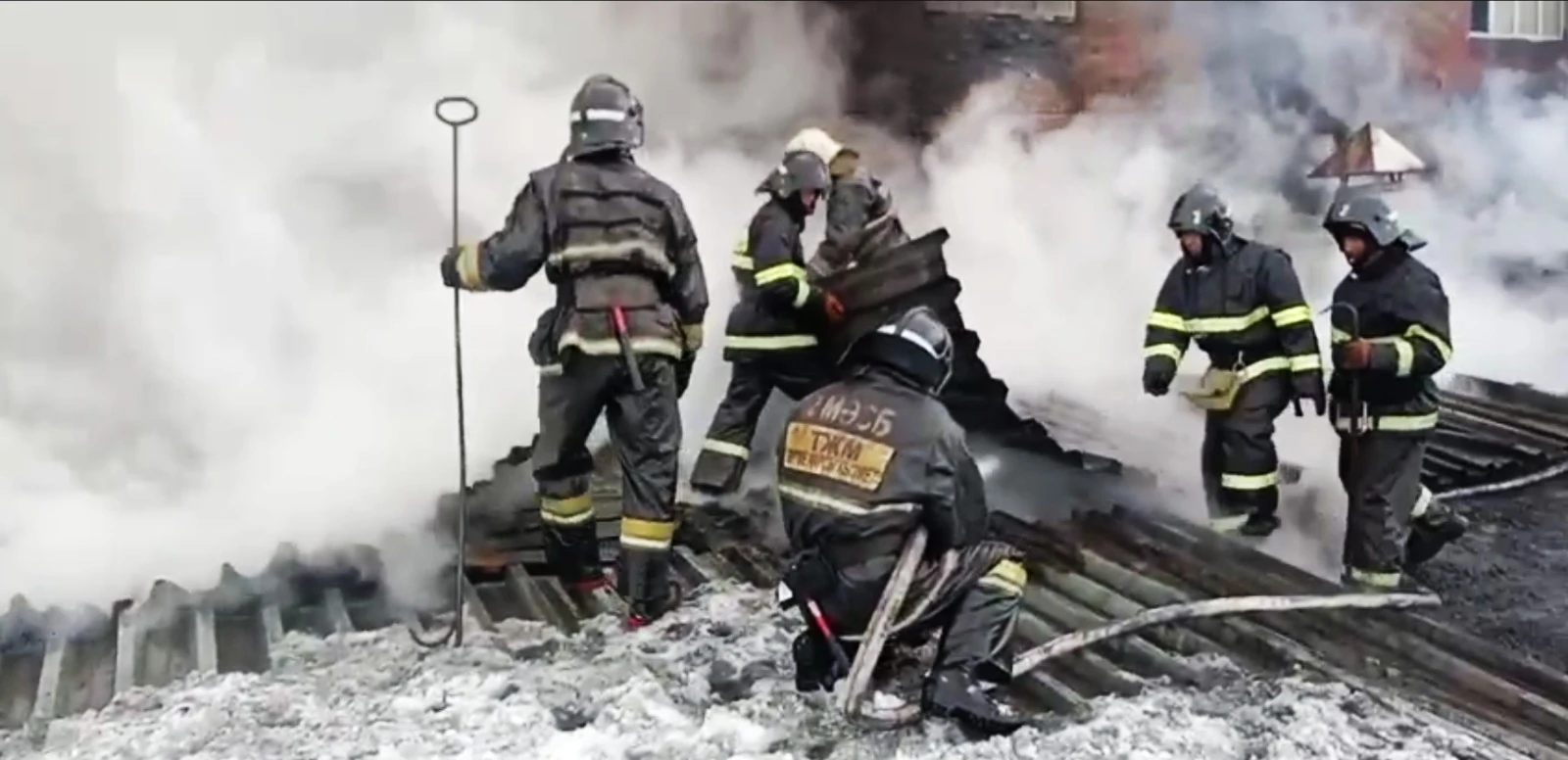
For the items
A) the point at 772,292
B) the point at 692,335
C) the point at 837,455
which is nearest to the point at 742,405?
the point at 772,292

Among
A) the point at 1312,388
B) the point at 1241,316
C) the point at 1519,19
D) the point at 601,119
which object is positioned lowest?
the point at 1312,388

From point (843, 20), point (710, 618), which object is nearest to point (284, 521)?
point (710, 618)

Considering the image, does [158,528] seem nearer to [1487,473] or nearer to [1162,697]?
→ [1162,697]

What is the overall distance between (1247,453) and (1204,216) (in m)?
0.79

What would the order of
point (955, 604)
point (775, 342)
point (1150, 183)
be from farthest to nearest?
point (1150, 183) < point (775, 342) < point (955, 604)

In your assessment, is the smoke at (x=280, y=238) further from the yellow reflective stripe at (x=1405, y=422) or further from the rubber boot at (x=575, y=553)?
the yellow reflective stripe at (x=1405, y=422)

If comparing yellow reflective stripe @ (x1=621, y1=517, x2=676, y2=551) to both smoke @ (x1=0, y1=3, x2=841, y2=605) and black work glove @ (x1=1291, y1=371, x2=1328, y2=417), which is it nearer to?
smoke @ (x1=0, y1=3, x2=841, y2=605)

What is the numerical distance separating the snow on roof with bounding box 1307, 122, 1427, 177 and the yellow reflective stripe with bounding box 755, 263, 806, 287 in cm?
239

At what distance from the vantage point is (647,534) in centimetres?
439

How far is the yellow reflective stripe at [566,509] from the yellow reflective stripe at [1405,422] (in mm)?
2317

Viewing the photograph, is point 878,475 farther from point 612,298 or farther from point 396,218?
point 396,218

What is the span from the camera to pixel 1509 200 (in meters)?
4.80

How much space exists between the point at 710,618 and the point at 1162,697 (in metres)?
1.31

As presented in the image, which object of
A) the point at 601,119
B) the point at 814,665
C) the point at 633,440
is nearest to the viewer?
the point at 814,665
